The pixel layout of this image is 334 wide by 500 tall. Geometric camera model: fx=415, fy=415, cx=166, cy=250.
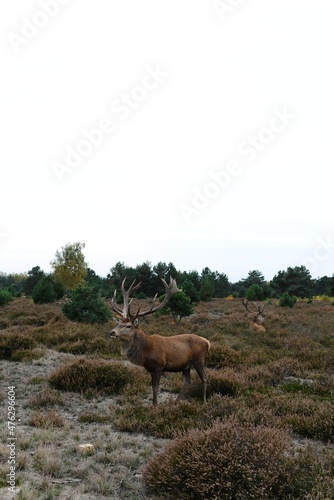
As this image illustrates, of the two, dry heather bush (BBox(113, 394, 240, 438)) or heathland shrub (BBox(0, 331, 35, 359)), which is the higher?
heathland shrub (BBox(0, 331, 35, 359))

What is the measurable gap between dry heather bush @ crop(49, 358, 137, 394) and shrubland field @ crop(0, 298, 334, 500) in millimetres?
23

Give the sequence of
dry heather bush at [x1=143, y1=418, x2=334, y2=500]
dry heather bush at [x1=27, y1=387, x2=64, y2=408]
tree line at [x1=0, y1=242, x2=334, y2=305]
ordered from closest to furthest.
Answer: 1. dry heather bush at [x1=143, y1=418, x2=334, y2=500]
2. dry heather bush at [x1=27, y1=387, x2=64, y2=408]
3. tree line at [x1=0, y1=242, x2=334, y2=305]

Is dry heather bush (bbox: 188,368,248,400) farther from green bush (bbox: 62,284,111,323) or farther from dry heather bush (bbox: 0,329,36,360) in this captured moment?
green bush (bbox: 62,284,111,323)

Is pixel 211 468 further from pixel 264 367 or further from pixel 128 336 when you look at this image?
pixel 264 367

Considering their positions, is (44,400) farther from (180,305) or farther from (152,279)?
(152,279)

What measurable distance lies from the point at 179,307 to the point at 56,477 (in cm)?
1679

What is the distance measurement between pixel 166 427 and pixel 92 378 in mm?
3105

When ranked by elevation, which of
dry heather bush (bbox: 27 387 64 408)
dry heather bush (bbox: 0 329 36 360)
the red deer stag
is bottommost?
dry heather bush (bbox: 27 387 64 408)

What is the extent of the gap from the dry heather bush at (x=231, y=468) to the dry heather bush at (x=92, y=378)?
4.31 meters

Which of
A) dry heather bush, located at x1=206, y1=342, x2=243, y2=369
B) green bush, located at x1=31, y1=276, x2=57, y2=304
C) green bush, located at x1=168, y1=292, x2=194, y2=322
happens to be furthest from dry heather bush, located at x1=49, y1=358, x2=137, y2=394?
green bush, located at x1=31, y1=276, x2=57, y2=304

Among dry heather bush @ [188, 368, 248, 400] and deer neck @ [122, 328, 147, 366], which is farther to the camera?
dry heather bush @ [188, 368, 248, 400]

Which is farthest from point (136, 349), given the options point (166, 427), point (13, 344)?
point (13, 344)

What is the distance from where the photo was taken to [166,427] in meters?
6.62

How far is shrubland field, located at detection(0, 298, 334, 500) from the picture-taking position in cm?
453
